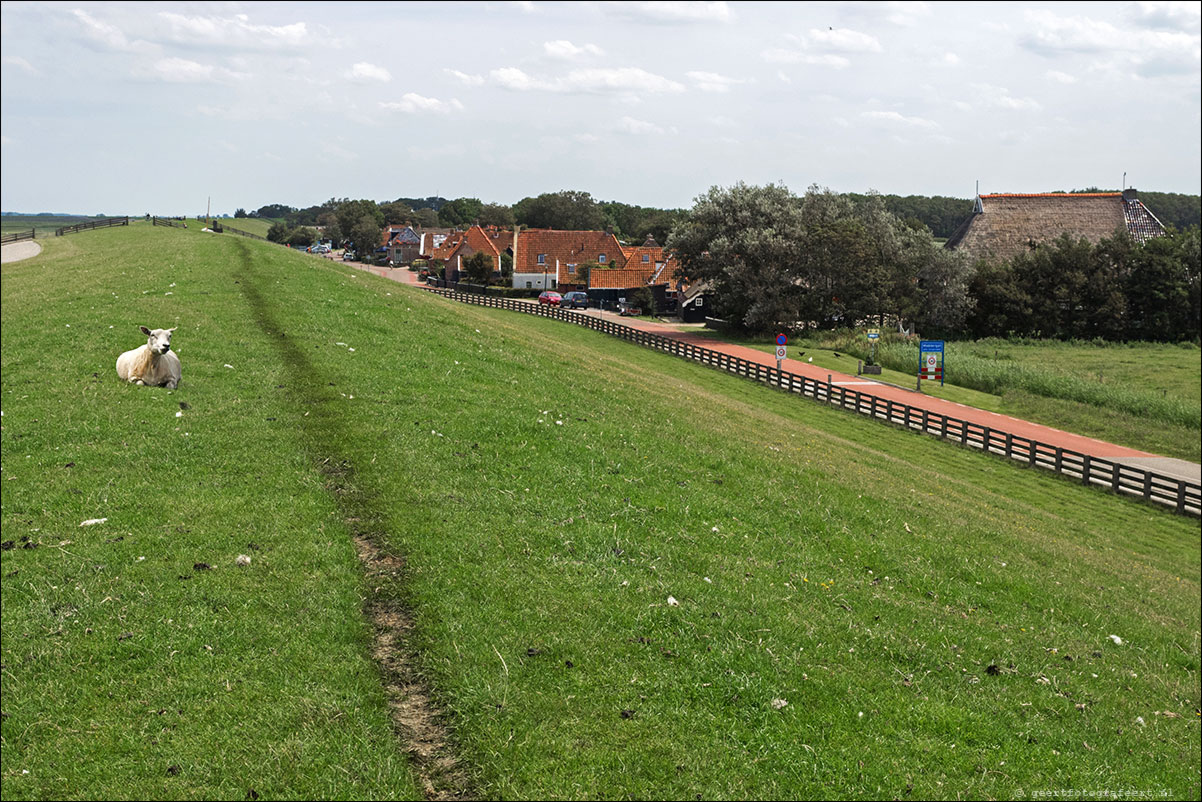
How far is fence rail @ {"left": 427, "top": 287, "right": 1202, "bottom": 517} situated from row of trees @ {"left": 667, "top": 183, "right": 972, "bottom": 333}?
17910mm

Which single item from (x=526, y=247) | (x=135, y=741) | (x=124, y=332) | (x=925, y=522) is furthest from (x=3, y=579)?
(x=526, y=247)

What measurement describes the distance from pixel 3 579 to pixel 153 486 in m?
3.21

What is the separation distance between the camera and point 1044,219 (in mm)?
100125

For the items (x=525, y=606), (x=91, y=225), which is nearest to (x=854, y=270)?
(x=525, y=606)

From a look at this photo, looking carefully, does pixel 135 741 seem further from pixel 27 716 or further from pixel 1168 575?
pixel 1168 575

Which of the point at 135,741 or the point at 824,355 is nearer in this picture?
the point at 135,741

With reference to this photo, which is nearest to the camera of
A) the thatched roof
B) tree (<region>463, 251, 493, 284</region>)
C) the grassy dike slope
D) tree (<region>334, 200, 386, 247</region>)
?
the grassy dike slope

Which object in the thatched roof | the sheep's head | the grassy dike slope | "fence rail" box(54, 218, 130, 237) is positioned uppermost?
the thatched roof

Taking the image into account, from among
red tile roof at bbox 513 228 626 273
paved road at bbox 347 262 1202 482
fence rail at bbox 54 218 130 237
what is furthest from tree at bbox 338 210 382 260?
paved road at bbox 347 262 1202 482

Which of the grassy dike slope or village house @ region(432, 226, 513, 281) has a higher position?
village house @ region(432, 226, 513, 281)

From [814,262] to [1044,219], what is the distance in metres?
42.4

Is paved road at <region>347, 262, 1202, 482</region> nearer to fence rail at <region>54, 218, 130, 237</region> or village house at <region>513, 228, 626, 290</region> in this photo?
village house at <region>513, 228, 626, 290</region>

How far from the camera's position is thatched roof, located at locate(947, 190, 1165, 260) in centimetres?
9806

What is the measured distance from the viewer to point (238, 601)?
11.1 m
